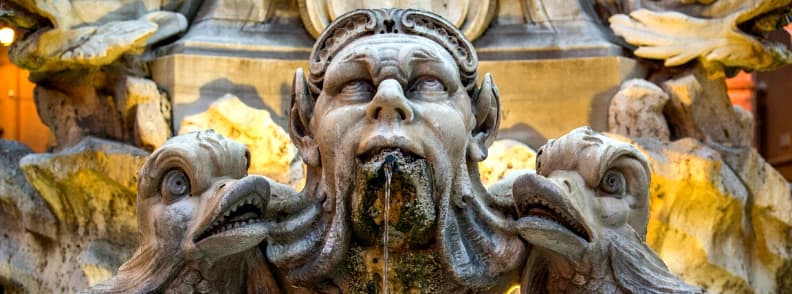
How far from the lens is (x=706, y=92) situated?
246 inches

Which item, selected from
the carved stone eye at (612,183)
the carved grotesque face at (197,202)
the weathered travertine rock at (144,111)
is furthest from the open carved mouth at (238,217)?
the weathered travertine rock at (144,111)

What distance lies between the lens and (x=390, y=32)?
151 inches

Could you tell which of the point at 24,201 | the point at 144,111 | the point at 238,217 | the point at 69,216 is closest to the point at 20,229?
the point at 24,201

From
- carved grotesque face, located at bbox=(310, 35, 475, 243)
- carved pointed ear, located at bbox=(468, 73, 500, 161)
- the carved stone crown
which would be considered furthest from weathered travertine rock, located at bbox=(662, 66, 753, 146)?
carved grotesque face, located at bbox=(310, 35, 475, 243)

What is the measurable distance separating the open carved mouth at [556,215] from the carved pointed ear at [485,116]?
0.29 m

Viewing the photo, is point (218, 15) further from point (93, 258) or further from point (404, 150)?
point (404, 150)

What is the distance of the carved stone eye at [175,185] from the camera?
367cm

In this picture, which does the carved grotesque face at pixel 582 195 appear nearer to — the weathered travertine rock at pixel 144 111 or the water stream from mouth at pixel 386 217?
the water stream from mouth at pixel 386 217

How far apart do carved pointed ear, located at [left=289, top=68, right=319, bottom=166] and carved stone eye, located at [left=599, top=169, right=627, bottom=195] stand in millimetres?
890

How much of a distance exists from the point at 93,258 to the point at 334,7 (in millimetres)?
1718

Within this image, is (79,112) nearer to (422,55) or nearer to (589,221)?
(422,55)

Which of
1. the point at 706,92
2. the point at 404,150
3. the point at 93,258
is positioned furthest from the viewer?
the point at 706,92

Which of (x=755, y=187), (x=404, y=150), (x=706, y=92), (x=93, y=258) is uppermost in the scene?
(x=404, y=150)

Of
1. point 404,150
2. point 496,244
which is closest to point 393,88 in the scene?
point 404,150
